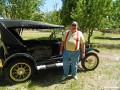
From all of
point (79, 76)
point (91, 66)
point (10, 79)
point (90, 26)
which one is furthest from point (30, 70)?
point (90, 26)

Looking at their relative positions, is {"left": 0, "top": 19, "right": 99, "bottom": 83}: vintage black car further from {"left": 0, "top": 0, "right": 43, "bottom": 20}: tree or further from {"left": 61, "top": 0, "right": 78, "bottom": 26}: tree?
{"left": 61, "top": 0, "right": 78, "bottom": 26}: tree

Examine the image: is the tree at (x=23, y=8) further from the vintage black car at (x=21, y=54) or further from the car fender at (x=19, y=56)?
the car fender at (x=19, y=56)

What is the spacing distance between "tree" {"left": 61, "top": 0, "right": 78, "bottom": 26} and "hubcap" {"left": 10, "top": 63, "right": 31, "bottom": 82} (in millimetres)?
15736

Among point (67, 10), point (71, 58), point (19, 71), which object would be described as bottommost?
point (19, 71)

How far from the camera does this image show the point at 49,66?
24.6 feet

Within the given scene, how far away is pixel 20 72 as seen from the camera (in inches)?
271

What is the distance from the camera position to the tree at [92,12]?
17344 millimetres

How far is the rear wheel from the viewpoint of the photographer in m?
6.72

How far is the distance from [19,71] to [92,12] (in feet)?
39.3

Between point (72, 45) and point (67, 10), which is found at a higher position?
point (67, 10)

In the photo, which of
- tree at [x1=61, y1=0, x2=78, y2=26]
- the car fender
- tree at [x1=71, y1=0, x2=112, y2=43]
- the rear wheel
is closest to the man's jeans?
the car fender

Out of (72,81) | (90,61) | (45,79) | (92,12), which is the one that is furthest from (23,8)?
(72,81)

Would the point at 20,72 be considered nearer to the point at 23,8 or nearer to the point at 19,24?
the point at 19,24

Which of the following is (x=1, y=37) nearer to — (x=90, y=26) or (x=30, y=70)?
(x=30, y=70)
